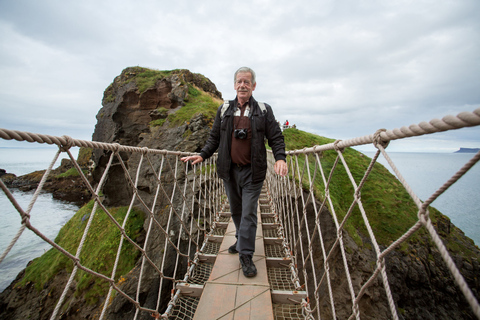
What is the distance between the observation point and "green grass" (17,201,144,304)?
18.8ft

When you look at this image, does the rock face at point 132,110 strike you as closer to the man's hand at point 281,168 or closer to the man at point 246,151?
the man at point 246,151

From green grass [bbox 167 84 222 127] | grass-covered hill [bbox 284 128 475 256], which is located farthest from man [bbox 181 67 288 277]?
green grass [bbox 167 84 222 127]

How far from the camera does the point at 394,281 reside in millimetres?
5074

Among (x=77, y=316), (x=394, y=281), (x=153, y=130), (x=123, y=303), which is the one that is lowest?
(x=77, y=316)

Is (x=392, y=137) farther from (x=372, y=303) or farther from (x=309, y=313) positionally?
(x=372, y=303)

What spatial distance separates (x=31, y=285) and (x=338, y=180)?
11943 millimetres

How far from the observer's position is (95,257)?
6570mm

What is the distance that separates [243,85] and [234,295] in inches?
71.9

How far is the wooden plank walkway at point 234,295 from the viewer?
1.43m

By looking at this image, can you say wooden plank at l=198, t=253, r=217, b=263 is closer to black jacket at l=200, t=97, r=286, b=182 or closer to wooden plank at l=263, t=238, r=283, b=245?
wooden plank at l=263, t=238, r=283, b=245

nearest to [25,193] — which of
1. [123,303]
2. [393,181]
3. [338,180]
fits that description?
[123,303]

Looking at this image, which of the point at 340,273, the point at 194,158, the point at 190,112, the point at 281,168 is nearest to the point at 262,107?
the point at 281,168

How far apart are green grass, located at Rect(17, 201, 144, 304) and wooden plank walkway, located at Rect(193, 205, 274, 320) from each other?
5.35 m

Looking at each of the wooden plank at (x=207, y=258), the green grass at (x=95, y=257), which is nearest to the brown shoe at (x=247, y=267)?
the wooden plank at (x=207, y=258)
